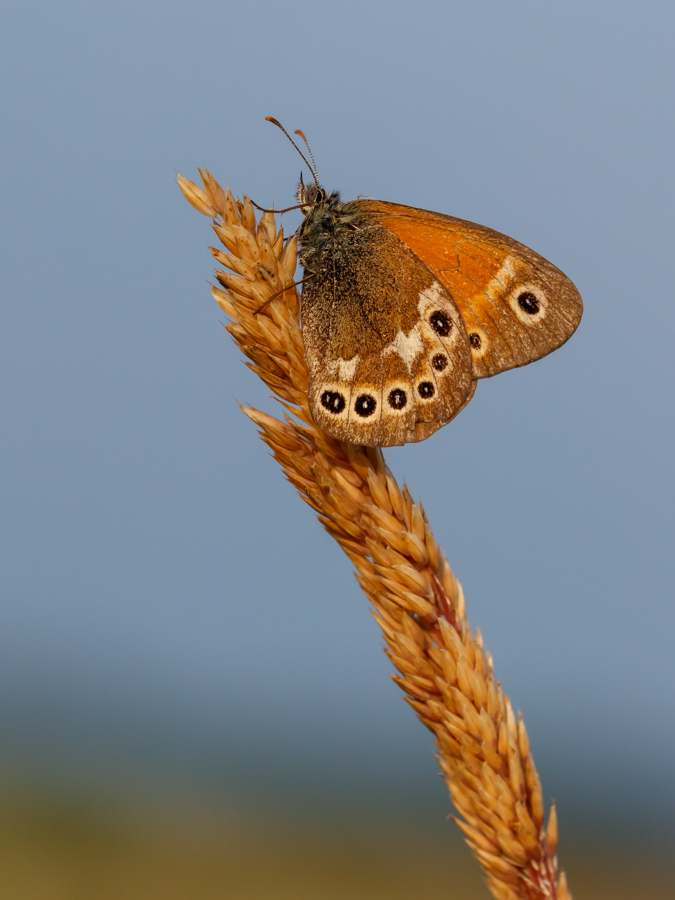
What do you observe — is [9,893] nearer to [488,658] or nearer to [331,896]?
[331,896]

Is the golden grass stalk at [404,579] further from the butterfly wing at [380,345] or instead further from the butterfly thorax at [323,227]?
the butterfly thorax at [323,227]

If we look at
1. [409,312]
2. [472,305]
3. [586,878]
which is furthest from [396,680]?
[586,878]

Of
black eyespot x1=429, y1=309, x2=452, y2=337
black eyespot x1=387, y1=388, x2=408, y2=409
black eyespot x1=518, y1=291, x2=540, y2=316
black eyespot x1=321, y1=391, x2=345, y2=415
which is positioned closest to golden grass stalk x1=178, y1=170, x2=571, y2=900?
black eyespot x1=321, y1=391, x2=345, y2=415

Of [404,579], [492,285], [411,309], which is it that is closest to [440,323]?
[411,309]

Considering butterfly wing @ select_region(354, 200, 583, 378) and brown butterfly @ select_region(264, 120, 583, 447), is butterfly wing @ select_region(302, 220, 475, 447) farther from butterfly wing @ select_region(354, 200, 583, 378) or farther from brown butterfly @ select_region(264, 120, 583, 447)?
butterfly wing @ select_region(354, 200, 583, 378)

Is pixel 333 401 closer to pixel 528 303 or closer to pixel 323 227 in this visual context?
Result: pixel 323 227

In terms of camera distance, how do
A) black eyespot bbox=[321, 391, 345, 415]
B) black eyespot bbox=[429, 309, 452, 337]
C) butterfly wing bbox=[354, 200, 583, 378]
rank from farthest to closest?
butterfly wing bbox=[354, 200, 583, 378] → black eyespot bbox=[429, 309, 452, 337] → black eyespot bbox=[321, 391, 345, 415]

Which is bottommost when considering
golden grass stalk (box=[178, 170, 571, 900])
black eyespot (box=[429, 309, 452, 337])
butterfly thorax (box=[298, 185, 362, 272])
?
golden grass stalk (box=[178, 170, 571, 900])
